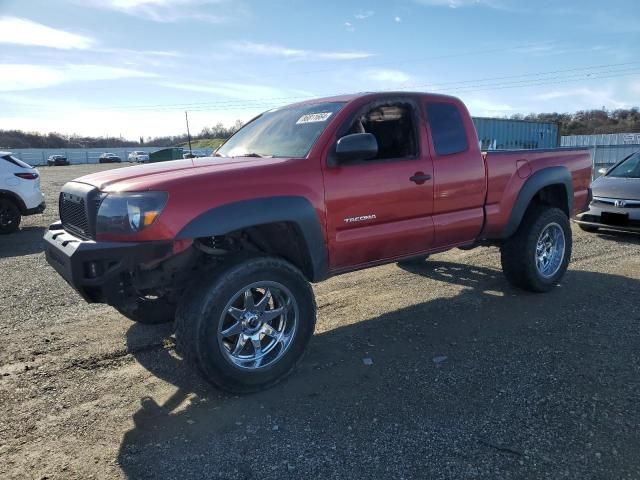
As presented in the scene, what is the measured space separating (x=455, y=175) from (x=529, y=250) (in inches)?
54.9

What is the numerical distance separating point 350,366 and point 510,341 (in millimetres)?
1419

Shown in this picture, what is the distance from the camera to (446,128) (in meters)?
4.59

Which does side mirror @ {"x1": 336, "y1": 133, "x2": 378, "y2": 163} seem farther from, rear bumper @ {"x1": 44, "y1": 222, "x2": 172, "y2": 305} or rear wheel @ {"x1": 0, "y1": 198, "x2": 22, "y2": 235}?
rear wheel @ {"x1": 0, "y1": 198, "x2": 22, "y2": 235}

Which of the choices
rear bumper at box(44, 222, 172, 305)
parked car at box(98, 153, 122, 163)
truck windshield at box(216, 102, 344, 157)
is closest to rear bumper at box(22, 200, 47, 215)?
truck windshield at box(216, 102, 344, 157)

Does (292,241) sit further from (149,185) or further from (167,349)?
(167,349)

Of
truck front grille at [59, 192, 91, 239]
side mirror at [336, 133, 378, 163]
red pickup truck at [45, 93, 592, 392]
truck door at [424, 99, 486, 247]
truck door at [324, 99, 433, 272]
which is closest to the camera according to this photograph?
red pickup truck at [45, 93, 592, 392]

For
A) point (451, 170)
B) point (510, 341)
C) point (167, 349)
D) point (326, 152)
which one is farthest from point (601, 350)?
point (167, 349)

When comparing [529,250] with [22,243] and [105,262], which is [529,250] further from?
[22,243]

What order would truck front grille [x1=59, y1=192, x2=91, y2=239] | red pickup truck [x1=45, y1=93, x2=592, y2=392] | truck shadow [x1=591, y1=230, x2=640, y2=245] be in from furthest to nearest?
truck shadow [x1=591, y1=230, x2=640, y2=245]
truck front grille [x1=59, y1=192, x2=91, y2=239]
red pickup truck [x1=45, y1=93, x2=592, y2=392]

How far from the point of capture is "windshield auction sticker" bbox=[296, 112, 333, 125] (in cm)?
402

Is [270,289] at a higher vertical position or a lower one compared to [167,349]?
higher

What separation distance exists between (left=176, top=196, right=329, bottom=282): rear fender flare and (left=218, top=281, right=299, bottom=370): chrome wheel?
0.37 meters

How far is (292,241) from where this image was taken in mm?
3684

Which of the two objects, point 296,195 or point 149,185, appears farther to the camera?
point 296,195
